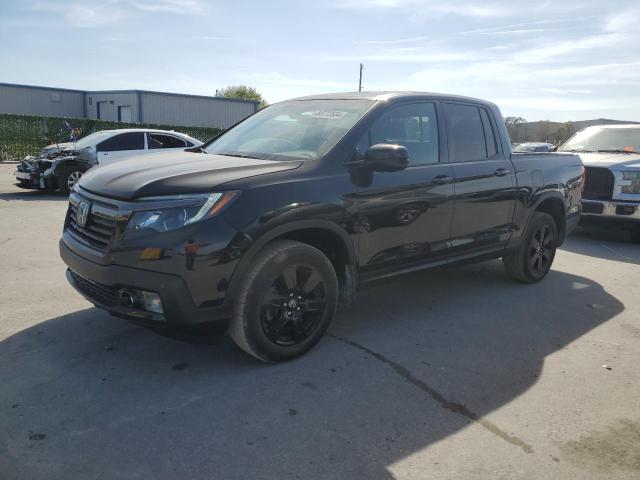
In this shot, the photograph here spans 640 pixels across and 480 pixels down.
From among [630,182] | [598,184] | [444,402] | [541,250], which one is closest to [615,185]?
[630,182]

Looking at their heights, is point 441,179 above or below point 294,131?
below

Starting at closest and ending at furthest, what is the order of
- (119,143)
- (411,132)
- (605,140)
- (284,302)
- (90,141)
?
(284,302)
(411,132)
(605,140)
(119,143)
(90,141)

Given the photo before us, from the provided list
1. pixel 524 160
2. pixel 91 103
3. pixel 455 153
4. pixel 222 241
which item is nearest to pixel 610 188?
pixel 524 160

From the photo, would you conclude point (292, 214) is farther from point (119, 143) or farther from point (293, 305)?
point (119, 143)

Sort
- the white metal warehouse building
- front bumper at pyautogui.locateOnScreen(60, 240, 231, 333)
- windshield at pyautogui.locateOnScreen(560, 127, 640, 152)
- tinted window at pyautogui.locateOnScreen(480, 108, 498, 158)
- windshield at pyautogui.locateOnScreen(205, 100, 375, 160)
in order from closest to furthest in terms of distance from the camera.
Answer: front bumper at pyautogui.locateOnScreen(60, 240, 231, 333), windshield at pyautogui.locateOnScreen(205, 100, 375, 160), tinted window at pyautogui.locateOnScreen(480, 108, 498, 158), windshield at pyautogui.locateOnScreen(560, 127, 640, 152), the white metal warehouse building

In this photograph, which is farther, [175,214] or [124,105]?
[124,105]

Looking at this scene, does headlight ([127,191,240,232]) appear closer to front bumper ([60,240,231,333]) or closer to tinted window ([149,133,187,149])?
front bumper ([60,240,231,333])

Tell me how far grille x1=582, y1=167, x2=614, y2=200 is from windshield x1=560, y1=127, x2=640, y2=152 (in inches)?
42.4

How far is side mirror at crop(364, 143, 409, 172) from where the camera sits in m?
3.65

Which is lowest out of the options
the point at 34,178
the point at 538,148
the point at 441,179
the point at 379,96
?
the point at 34,178

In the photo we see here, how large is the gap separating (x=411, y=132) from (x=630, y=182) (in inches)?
208

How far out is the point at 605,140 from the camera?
9.42 metres

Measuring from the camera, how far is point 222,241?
3.10 m

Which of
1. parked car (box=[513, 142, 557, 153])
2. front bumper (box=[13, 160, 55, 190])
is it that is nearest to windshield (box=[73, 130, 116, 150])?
front bumper (box=[13, 160, 55, 190])
